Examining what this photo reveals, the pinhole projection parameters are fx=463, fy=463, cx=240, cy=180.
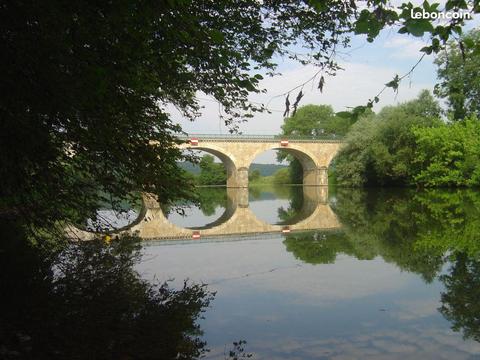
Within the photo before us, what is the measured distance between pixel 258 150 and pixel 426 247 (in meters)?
38.8

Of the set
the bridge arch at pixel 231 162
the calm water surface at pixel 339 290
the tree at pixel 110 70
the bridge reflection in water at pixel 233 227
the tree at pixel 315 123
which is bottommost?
the calm water surface at pixel 339 290

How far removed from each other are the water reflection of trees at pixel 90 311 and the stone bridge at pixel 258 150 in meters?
38.1

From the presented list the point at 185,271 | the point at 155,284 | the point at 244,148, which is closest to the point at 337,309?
the point at 155,284

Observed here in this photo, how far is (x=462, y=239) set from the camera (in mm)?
8578

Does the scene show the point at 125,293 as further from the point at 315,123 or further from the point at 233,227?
the point at 315,123

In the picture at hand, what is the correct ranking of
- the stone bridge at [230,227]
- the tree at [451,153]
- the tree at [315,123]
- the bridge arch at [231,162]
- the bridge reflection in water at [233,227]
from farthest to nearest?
the tree at [315,123], the bridge arch at [231,162], the tree at [451,153], the bridge reflection in water at [233,227], the stone bridge at [230,227]

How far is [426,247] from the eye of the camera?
808cm

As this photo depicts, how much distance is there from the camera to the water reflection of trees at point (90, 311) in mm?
3537

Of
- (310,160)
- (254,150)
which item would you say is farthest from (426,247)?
(310,160)

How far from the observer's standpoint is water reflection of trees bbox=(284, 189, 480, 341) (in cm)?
488

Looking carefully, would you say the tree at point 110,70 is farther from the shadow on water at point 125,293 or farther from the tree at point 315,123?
the tree at point 315,123

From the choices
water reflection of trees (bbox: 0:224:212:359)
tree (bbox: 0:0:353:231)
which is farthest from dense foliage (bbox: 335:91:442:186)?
Result: water reflection of trees (bbox: 0:224:212:359)

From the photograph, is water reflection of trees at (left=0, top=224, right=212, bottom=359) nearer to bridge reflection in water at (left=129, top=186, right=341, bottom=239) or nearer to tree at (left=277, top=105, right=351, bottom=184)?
bridge reflection in water at (left=129, top=186, right=341, bottom=239)

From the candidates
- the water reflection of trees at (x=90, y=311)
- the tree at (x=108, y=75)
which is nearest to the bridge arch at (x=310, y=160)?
the tree at (x=108, y=75)
